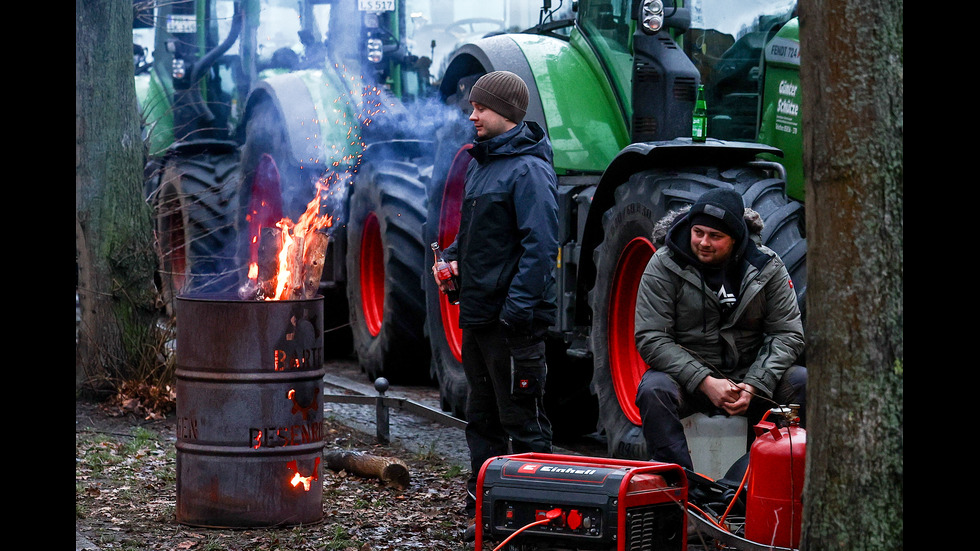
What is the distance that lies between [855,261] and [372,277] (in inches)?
300

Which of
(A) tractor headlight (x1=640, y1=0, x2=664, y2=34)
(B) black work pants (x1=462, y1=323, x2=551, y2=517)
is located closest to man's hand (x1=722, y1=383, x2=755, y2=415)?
(B) black work pants (x1=462, y1=323, x2=551, y2=517)

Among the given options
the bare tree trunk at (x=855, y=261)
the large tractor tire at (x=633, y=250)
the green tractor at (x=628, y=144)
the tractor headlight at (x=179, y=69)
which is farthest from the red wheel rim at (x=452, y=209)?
the tractor headlight at (x=179, y=69)

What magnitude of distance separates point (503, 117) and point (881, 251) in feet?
8.27

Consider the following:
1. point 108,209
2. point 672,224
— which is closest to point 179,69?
point 108,209

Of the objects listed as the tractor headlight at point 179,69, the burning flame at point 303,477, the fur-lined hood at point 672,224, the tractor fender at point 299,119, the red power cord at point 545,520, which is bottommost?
the burning flame at point 303,477

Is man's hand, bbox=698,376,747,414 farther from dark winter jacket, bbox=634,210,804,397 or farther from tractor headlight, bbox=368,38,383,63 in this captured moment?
tractor headlight, bbox=368,38,383,63

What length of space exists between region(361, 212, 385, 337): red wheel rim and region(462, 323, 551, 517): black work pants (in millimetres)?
4772

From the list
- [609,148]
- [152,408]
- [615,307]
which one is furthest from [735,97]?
[152,408]

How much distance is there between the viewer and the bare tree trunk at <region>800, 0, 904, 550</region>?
362cm

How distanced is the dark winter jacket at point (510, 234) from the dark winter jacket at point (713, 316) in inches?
18.2

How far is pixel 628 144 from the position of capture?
7496 millimetres

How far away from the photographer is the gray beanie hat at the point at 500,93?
19.0 ft

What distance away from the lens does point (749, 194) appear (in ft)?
19.3

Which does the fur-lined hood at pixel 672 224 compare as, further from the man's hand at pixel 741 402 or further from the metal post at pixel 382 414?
the metal post at pixel 382 414
